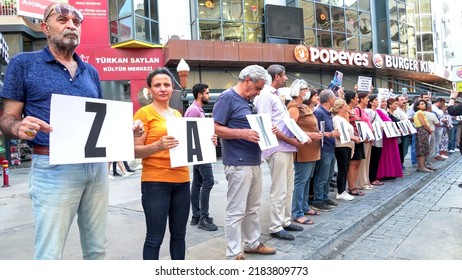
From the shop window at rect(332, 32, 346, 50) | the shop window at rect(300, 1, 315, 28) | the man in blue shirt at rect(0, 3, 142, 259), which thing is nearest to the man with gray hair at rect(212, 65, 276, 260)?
the man in blue shirt at rect(0, 3, 142, 259)

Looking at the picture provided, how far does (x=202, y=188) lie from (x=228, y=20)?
1601 cm

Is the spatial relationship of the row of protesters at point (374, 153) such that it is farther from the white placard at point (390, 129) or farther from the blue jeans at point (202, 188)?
the blue jeans at point (202, 188)

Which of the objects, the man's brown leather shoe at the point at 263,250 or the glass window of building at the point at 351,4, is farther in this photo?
the glass window of building at the point at 351,4

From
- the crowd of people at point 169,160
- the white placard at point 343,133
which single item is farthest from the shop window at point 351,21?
the white placard at point 343,133

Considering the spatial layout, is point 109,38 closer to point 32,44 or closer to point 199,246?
point 32,44

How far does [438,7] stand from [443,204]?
117 ft

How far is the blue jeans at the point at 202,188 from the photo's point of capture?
4.47 metres

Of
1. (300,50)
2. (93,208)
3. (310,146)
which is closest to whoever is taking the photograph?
(93,208)

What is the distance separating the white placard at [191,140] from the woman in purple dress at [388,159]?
5.76 metres

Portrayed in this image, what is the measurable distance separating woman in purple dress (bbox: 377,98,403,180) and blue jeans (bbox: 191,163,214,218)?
15.5 feet

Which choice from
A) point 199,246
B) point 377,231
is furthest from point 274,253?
point 377,231

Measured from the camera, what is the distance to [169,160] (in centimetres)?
267

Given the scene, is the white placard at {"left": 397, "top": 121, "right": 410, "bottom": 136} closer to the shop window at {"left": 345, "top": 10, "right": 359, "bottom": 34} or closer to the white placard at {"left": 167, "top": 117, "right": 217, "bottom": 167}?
the white placard at {"left": 167, "top": 117, "right": 217, "bottom": 167}

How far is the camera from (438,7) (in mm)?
33500
